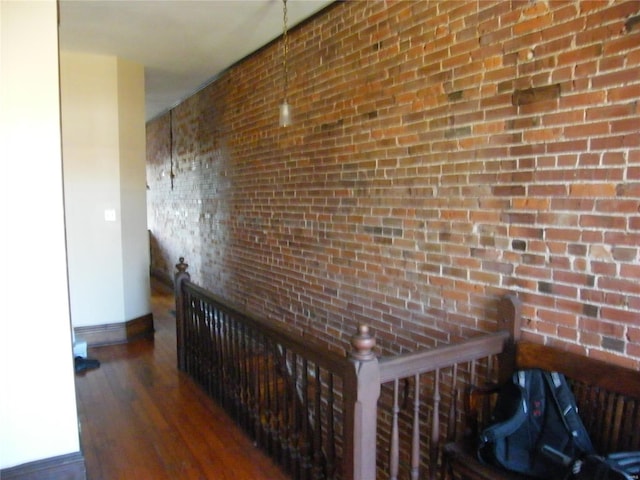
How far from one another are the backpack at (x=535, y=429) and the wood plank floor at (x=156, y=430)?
46.6 inches

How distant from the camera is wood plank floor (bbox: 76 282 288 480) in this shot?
8.29ft

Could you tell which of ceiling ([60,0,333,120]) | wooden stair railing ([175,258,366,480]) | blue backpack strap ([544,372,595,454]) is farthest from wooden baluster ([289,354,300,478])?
ceiling ([60,0,333,120])

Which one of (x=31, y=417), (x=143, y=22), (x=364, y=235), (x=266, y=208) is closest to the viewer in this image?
(x=31, y=417)

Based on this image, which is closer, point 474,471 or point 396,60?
point 474,471

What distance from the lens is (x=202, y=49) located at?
14.1 feet

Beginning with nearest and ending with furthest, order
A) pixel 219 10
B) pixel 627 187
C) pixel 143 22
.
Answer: pixel 627 187 < pixel 219 10 < pixel 143 22

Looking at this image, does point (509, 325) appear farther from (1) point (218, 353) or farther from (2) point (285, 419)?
(1) point (218, 353)

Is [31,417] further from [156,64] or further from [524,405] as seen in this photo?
[156,64]

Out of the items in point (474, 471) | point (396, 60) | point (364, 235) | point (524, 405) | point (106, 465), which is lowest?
point (106, 465)

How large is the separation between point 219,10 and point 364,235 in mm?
1980

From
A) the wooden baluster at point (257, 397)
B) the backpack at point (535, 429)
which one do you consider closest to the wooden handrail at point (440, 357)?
A: the backpack at point (535, 429)

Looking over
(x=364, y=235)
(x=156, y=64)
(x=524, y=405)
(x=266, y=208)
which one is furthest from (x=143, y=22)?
(x=524, y=405)

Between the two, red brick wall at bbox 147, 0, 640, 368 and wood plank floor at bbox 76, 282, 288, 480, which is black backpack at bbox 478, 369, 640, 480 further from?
wood plank floor at bbox 76, 282, 288, 480

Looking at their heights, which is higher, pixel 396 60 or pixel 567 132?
pixel 396 60
